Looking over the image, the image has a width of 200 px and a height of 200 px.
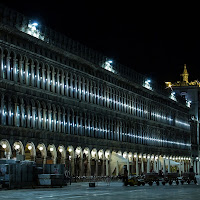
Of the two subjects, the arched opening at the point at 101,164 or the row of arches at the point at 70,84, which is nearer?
the row of arches at the point at 70,84

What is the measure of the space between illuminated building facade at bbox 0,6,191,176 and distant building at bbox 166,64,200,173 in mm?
31084

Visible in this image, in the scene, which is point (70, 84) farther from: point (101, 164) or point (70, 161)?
point (101, 164)

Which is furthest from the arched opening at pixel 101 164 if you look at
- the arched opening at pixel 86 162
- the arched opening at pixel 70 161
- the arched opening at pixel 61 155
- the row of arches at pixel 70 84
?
the arched opening at pixel 61 155

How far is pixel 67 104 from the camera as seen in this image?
65688 mm

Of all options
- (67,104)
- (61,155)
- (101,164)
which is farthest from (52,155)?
(101,164)

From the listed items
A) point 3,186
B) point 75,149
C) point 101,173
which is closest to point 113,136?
Result: point 101,173

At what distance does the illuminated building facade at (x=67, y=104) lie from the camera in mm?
55500

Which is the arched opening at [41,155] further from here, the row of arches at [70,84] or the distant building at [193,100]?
the distant building at [193,100]

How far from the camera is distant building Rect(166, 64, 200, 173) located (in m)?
124

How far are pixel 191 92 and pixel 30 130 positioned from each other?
285 ft

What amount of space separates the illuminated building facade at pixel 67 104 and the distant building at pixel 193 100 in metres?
31.1

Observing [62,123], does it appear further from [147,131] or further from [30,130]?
[147,131]

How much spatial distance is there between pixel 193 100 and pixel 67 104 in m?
75.3

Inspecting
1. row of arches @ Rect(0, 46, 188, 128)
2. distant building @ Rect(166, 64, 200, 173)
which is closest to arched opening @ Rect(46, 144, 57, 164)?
row of arches @ Rect(0, 46, 188, 128)
